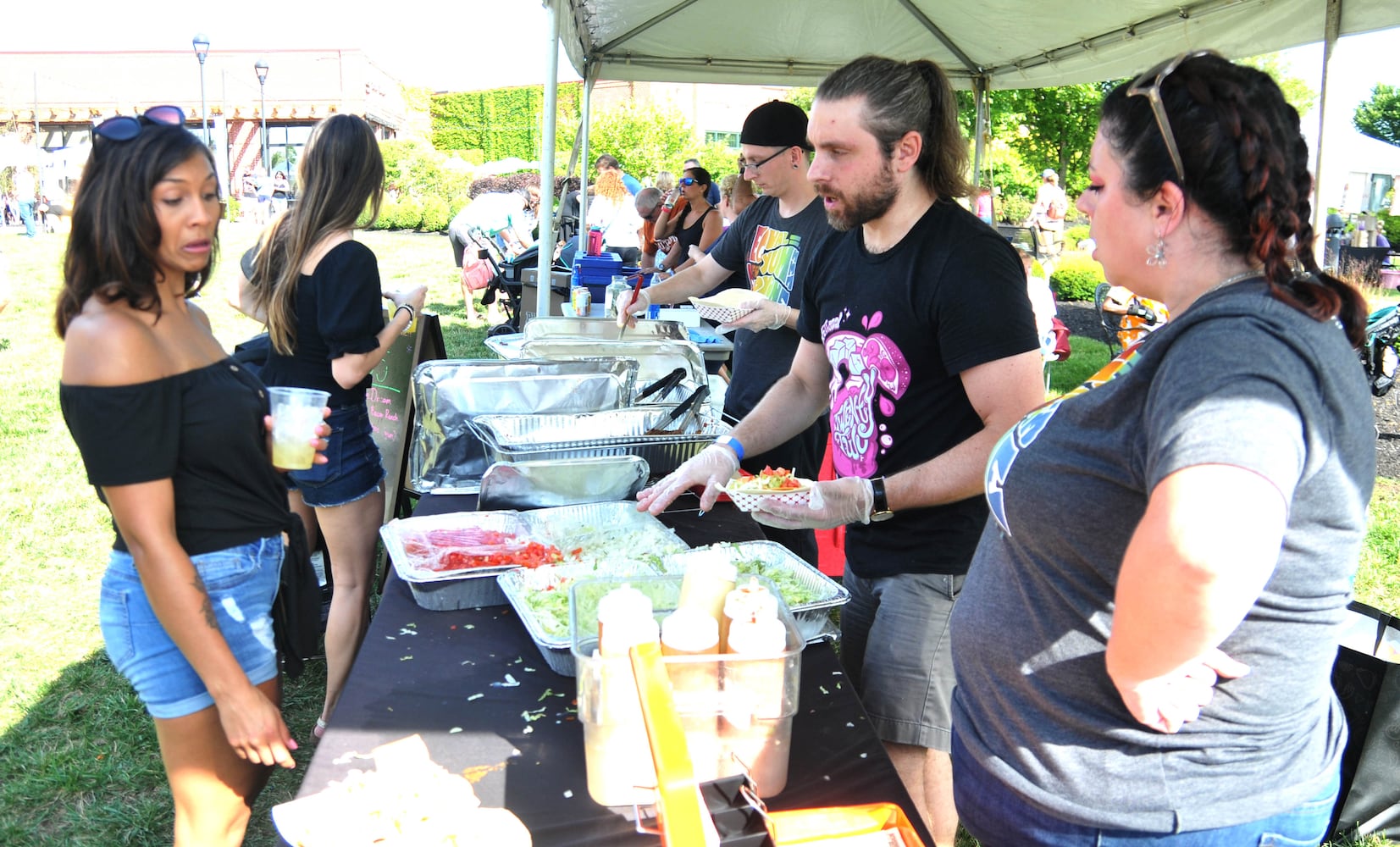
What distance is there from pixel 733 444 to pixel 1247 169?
1459 mm

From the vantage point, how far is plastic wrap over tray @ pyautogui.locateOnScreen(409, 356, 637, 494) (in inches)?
110

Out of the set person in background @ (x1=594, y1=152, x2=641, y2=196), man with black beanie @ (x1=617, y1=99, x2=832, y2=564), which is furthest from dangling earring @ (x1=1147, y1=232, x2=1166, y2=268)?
person in background @ (x1=594, y1=152, x2=641, y2=196)

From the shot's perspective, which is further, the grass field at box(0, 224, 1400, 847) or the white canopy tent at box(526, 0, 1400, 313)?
the white canopy tent at box(526, 0, 1400, 313)

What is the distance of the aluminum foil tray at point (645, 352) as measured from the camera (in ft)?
11.0

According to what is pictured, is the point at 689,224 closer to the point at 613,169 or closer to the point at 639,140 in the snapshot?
the point at 613,169

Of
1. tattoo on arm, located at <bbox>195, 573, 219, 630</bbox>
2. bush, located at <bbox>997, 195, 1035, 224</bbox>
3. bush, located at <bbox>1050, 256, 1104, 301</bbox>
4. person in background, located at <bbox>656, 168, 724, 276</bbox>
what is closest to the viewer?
tattoo on arm, located at <bbox>195, 573, 219, 630</bbox>

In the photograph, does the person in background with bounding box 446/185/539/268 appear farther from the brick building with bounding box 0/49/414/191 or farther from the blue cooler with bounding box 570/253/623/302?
the brick building with bounding box 0/49/414/191

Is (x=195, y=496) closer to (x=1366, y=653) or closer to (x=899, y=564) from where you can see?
(x=899, y=564)

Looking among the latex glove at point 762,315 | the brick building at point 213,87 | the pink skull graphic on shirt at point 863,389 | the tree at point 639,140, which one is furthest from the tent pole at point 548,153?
the brick building at point 213,87

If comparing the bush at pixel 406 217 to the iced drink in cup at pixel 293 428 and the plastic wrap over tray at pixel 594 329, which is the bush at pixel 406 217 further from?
the iced drink in cup at pixel 293 428

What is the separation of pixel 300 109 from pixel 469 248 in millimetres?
33594

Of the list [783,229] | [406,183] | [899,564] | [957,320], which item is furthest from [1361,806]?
[406,183]

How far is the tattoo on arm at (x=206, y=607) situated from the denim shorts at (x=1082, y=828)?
1334mm

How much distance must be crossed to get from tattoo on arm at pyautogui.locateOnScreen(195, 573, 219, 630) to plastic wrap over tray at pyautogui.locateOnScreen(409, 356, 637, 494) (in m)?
1.04
